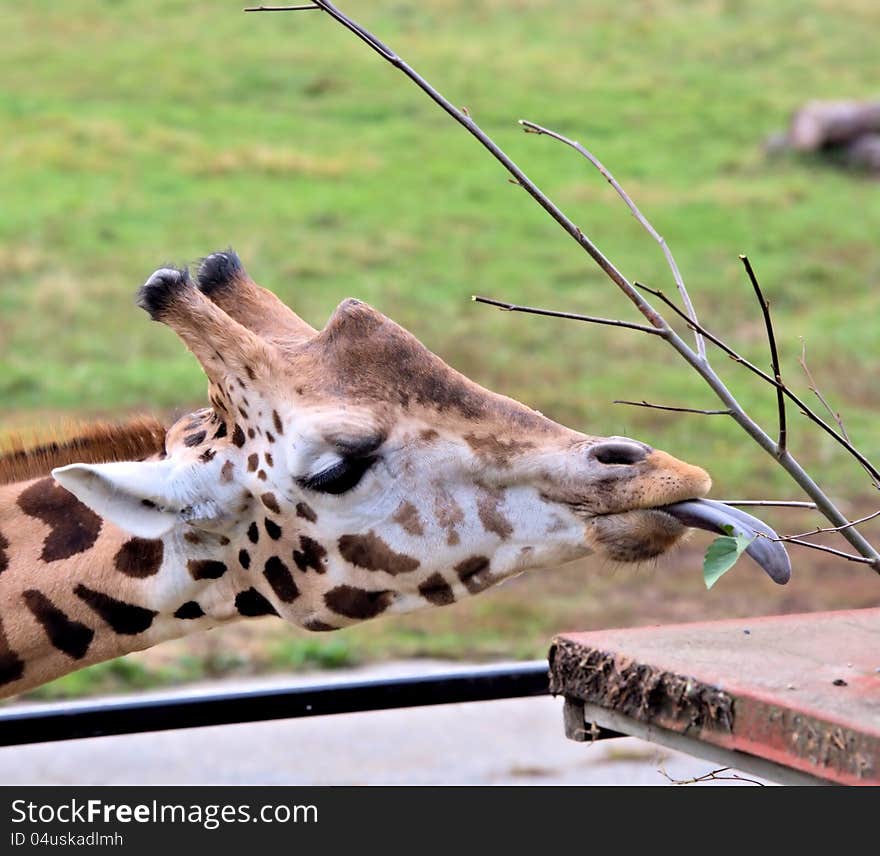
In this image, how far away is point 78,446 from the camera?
9.88 feet

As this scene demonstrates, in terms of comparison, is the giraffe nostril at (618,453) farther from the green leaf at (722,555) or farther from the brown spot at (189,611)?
the brown spot at (189,611)

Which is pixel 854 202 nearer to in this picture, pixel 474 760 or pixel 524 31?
pixel 524 31

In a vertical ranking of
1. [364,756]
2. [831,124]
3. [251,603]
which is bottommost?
[364,756]

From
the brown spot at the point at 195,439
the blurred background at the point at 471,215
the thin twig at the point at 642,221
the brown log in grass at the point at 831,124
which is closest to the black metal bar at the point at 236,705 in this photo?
the brown spot at the point at 195,439

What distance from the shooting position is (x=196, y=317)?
273 centimetres

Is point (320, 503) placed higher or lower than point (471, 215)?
higher

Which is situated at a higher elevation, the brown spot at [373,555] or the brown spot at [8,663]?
the brown spot at [373,555]

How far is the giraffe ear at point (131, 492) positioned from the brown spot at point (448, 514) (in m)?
0.44

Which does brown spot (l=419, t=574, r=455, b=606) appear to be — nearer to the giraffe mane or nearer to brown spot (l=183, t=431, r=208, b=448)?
brown spot (l=183, t=431, r=208, b=448)

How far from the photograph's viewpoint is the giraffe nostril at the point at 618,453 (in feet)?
8.68

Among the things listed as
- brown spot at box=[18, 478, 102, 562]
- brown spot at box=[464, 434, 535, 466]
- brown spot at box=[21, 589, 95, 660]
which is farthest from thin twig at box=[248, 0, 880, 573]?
brown spot at box=[21, 589, 95, 660]

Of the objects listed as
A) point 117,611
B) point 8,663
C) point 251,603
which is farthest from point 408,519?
point 8,663

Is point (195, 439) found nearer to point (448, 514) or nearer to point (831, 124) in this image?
point (448, 514)

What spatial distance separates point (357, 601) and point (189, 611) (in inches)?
12.4
